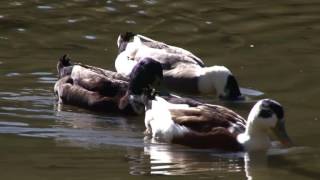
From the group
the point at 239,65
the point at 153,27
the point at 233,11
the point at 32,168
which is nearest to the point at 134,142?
the point at 32,168

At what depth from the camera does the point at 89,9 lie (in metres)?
17.6

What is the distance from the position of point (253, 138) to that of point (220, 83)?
2874 mm

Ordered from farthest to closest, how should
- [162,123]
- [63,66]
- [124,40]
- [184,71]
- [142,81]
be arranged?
[124,40] → [184,71] → [63,66] → [142,81] → [162,123]

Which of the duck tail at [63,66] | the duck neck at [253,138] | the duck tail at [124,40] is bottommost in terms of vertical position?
the duck neck at [253,138]

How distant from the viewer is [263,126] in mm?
10172

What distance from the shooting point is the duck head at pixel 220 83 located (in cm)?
1280

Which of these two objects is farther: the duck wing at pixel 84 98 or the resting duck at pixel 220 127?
the duck wing at pixel 84 98

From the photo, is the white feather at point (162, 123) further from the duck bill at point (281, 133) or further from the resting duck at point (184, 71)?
the resting duck at point (184, 71)

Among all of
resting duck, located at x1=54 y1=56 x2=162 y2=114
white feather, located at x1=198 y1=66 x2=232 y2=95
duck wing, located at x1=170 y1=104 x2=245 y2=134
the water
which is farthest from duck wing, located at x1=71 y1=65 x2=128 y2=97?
duck wing, located at x1=170 y1=104 x2=245 y2=134

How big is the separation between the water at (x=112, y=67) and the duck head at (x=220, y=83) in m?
0.37

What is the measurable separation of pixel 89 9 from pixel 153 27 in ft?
5.58

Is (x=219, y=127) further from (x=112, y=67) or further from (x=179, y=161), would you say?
(x=112, y=67)

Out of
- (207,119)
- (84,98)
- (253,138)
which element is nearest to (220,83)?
(84,98)

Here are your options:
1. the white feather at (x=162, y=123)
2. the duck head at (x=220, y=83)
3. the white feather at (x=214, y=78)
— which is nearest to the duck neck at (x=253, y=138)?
the white feather at (x=162, y=123)
